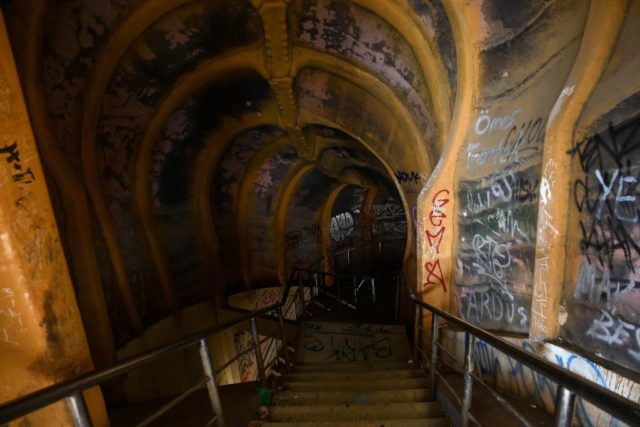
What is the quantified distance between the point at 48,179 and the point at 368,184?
380 inches

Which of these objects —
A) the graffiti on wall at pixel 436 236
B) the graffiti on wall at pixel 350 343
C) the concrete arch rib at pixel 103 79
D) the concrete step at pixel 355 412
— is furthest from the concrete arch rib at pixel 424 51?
the graffiti on wall at pixel 350 343

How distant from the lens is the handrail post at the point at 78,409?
151cm

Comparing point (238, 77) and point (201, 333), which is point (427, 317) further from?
point (238, 77)

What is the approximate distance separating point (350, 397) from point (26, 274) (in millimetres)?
3032

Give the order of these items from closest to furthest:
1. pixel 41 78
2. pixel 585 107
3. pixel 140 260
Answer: pixel 585 107 → pixel 41 78 → pixel 140 260

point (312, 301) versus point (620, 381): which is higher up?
point (620, 381)

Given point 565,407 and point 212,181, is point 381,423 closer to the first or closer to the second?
point 565,407

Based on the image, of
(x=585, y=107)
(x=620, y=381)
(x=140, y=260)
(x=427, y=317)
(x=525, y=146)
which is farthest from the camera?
(x=140, y=260)

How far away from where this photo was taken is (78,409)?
1522mm

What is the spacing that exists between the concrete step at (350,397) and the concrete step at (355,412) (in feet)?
0.75

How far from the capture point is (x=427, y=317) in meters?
4.07

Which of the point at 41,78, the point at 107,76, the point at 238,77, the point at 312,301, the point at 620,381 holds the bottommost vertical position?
the point at 312,301

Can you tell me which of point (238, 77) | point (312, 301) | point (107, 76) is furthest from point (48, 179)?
point (312, 301)

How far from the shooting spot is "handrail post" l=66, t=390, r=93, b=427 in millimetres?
1509
